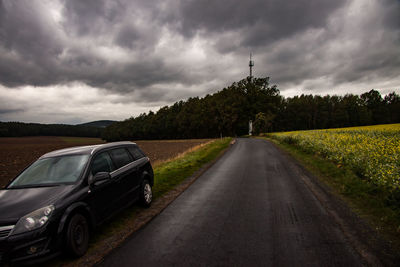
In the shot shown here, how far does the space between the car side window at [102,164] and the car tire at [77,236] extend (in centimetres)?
102

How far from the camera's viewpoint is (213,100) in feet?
258

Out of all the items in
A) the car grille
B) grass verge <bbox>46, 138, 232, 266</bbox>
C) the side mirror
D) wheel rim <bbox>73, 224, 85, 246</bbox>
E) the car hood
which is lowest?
grass verge <bbox>46, 138, 232, 266</bbox>

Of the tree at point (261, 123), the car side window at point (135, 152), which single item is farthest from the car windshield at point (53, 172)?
the tree at point (261, 123)

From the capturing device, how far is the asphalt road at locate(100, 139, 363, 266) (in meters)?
3.64

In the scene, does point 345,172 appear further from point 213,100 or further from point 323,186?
point 213,100

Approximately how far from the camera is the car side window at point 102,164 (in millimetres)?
→ 4867

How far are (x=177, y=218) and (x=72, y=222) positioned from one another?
241 cm

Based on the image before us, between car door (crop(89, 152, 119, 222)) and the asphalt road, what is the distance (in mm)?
817

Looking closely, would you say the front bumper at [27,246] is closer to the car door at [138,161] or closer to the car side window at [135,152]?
the car door at [138,161]

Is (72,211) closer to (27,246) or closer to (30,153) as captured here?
(27,246)

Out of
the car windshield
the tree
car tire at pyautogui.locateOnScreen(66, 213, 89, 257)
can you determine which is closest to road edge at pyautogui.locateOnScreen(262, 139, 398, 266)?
car tire at pyautogui.locateOnScreen(66, 213, 89, 257)

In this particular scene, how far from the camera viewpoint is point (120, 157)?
5.86m

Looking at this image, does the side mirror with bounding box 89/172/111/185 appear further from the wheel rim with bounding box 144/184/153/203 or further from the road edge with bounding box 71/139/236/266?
the wheel rim with bounding box 144/184/153/203

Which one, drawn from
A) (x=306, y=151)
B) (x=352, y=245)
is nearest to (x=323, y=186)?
(x=352, y=245)
